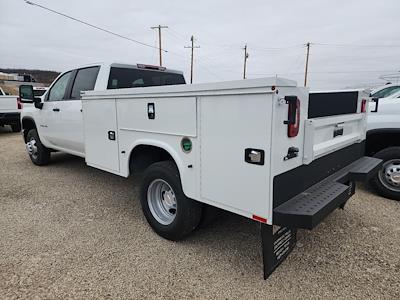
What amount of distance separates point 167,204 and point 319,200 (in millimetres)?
1639

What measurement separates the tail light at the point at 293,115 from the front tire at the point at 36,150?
542cm

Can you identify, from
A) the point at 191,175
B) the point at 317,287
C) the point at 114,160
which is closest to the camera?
the point at 317,287

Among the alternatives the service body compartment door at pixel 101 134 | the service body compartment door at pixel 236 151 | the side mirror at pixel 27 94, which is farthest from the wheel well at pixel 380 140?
the side mirror at pixel 27 94

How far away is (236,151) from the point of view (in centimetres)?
222

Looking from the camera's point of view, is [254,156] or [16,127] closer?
[254,156]

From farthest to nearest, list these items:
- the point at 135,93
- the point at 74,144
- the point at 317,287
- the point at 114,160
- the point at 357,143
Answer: the point at 74,144 → the point at 114,160 → the point at 357,143 → the point at 135,93 → the point at 317,287

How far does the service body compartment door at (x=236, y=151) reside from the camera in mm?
2039

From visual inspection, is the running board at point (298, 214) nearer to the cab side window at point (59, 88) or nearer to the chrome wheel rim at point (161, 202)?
the chrome wheel rim at point (161, 202)

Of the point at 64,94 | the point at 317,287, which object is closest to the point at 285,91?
the point at 317,287

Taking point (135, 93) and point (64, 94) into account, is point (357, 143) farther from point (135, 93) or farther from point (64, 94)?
point (64, 94)

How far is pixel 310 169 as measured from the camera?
2.51 metres

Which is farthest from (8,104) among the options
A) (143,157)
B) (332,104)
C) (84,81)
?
(332,104)

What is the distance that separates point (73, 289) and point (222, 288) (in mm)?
1206

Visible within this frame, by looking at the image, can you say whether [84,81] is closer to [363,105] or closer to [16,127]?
[363,105]
